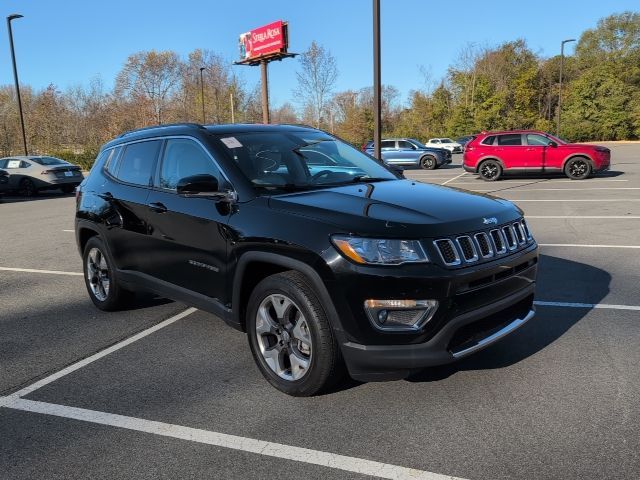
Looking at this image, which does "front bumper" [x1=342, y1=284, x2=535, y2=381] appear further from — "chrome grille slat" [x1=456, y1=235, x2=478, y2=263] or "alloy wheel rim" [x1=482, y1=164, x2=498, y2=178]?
"alloy wheel rim" [x1=482, y1=164, x2=498, y2=178]

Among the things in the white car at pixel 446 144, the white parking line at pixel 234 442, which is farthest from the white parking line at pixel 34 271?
the white car at pixel 446 144

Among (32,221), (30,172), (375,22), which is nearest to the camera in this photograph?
(375,22)

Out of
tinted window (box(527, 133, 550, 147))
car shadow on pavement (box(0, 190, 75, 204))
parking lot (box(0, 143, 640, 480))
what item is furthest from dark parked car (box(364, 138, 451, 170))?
parking lot (box(0, 143, 640, 480))

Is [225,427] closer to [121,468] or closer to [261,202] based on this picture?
[121,468]

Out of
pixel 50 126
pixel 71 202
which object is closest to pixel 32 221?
pixel 71 202

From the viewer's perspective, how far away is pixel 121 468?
9.12 feet

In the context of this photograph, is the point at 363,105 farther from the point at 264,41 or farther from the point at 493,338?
the point at 493,338

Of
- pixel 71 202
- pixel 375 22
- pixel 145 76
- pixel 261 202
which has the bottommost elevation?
pixel 71 202

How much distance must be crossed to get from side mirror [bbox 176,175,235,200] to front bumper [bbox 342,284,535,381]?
1.38 m

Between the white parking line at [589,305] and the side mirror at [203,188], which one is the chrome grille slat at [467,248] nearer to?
the side mirror at [203,188]

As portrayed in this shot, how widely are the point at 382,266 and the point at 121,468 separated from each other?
66.7 inches

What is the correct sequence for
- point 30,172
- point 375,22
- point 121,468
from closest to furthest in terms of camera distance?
point 121,468
point 375,22
point 30,172

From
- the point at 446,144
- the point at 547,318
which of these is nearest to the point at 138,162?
the point at 547,318

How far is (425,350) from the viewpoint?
9.87 feet
